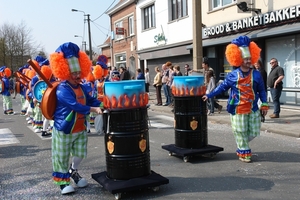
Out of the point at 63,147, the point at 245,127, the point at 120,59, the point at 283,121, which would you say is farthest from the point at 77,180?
the point at 120,59

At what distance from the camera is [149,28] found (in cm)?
2262

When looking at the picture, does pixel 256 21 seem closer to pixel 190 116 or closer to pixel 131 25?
pixel 190 116

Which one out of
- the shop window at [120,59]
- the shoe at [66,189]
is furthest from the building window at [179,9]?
the shoe at [66,189]

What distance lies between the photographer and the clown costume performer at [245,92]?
577 centimetres

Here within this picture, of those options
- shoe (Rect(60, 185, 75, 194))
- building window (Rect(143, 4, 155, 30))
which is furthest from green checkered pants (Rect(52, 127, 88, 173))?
building window (Rect(143, 4, 155, 30))

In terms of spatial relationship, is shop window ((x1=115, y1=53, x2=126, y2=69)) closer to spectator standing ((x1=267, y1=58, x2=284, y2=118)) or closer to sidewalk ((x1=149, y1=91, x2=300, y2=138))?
sidewalk ((x1=149, y1=91, x2=300, y2=138))

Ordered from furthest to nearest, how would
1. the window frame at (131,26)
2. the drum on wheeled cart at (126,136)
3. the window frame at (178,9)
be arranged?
the window frame at (131,26), the window frame at (178,9), the drum on wheeled cart at (126,136)

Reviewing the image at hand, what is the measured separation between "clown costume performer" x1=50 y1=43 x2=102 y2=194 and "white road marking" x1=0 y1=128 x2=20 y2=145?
15.0ft

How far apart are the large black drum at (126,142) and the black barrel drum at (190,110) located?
5.61 ft

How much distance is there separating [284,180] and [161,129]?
509cm

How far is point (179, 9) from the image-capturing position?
750 inches

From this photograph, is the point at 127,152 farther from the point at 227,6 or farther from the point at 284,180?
the point at 227,6

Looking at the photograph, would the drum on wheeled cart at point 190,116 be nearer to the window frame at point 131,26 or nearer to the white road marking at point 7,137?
the white road marking at point 7,137

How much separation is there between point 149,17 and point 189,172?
18.7m
